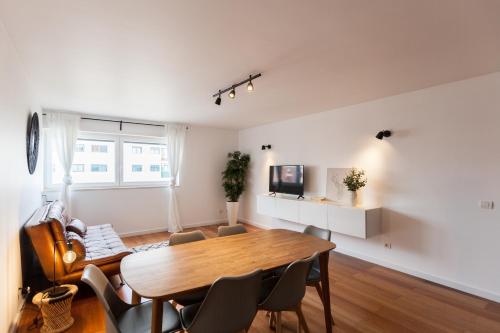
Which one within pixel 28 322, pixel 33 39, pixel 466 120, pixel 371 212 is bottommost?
pixel 28 322

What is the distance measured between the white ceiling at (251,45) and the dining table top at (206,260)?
5.66 ft

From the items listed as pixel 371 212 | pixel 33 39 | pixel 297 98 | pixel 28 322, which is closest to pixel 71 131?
pixel 33 39

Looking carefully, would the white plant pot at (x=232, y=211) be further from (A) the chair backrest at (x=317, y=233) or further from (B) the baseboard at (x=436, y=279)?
(A) the chair backrest at (x=317, y=233)

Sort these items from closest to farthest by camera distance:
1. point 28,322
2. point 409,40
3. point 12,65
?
1. point 409,40
2. point 12,65
3. point 28,322

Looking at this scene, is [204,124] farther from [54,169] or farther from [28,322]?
[28,322]

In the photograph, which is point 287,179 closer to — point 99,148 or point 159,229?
point 159,229

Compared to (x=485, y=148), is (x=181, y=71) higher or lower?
higher

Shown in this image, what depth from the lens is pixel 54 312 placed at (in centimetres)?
230

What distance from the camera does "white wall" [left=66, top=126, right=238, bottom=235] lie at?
5.05 meters

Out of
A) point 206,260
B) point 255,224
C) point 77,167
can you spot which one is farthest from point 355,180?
point 77,167

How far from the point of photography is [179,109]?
4.52 metres

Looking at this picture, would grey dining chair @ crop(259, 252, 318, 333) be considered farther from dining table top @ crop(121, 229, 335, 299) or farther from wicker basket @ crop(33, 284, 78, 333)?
wicker basket @ crop(33, 284, 78, 333)

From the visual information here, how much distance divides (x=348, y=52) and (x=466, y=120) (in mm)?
1899

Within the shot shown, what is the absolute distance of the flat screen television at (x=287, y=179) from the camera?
4.98 metres
